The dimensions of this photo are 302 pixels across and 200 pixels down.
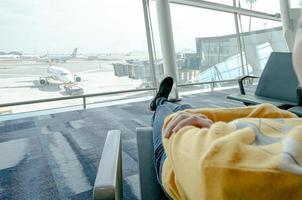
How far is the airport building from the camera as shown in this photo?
51cm

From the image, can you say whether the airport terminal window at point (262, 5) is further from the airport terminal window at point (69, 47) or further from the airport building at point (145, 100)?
the airport terminal window at point (69, 47)

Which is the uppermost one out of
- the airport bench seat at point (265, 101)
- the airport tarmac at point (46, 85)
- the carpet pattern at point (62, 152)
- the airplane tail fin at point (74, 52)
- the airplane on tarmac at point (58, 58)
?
the airplane tail fin at point (74, 52)

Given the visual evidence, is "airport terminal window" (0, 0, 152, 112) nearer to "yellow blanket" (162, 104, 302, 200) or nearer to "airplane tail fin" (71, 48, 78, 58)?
"airplane tail fin" (71, 48, 78, 58)

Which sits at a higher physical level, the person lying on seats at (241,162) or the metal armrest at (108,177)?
the person lying on seats at (241,162)

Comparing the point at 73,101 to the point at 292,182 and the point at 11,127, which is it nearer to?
the point at 11,127

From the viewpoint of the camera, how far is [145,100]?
14.6 ft

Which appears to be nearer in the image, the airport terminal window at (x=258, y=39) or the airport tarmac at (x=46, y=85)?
the airport tarmac at (x=46, y=85)

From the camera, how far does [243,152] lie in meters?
0.48

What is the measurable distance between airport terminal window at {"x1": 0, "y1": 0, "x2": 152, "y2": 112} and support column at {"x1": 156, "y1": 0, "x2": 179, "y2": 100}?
0.32m

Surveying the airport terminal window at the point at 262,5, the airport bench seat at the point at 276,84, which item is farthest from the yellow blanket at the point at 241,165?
the airport terminal window at the point at 262,5

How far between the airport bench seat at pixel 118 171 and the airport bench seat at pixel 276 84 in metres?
1.63

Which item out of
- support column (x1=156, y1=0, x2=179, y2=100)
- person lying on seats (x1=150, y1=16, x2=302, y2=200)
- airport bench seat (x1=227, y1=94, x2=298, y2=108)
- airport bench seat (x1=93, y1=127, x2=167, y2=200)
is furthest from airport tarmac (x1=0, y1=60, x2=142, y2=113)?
person lying on seats (x1=150, y1=16, x2=302, y2=200)

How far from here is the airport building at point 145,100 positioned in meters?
0.51

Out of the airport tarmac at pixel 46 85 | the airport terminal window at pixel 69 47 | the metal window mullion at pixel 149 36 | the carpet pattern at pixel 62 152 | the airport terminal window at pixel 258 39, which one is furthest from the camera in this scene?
A: the airport terminal window at pixel 258 39
